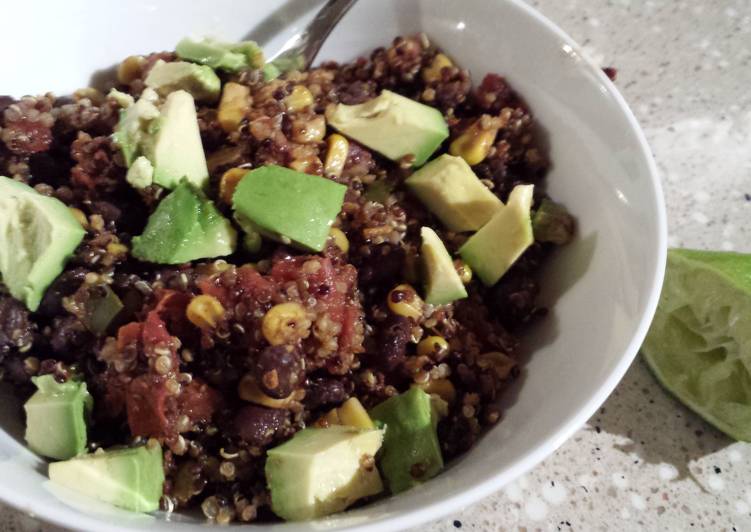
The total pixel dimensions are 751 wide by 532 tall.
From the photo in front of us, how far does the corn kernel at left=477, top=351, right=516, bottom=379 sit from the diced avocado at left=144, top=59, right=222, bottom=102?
843mm

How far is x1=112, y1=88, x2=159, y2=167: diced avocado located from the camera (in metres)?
1.33

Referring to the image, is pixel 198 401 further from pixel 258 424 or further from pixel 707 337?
pixel 707 337

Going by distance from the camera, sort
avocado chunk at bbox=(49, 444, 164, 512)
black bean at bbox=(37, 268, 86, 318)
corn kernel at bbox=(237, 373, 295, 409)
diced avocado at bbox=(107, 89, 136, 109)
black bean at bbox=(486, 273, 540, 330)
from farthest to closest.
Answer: diced avocado at bbox=(107, 89, 136, 109), black bean at bbox=(486, 273, 540, 330), black bean at bbox=(37, 268, 86, 318), corn kernel at bbox=(237, 373, 295, 409), avocado chunk at bbox=(49, 444, 164, 512)

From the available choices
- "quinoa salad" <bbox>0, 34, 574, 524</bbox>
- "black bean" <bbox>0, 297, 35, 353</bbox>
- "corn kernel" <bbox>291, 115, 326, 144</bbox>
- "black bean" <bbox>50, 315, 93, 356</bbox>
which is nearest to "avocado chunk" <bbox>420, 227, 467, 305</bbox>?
"quinoa salad" <bbox>0, 34, 574, 524</bbox>

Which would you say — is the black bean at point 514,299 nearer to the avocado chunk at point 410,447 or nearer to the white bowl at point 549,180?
the white bowl at point 549,180

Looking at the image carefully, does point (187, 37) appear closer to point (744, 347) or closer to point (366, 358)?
point (366, 358)

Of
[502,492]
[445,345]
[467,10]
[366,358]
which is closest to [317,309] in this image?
[366,358]

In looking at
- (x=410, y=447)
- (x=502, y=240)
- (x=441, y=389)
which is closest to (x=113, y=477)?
(x=410, y=447)

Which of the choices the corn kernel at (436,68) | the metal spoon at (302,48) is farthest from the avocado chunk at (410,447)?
the metal spoon at (302,48)

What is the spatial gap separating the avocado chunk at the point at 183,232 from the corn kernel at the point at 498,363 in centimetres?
54

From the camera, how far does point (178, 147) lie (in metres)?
1.34

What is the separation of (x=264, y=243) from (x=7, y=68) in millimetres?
727

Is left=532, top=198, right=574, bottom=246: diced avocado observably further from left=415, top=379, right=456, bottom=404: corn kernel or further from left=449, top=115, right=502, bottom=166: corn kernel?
left=415, top=379, right=456, bottom=404: corn kernel

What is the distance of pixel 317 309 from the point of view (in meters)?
1.19
